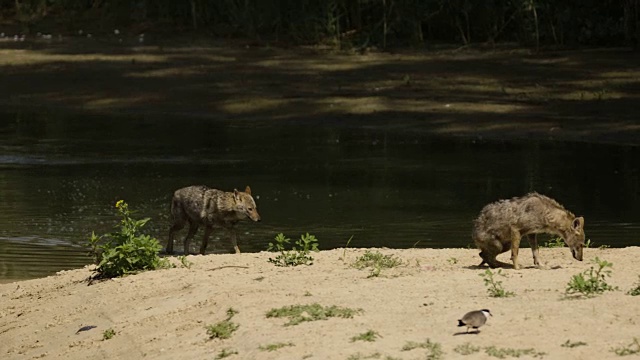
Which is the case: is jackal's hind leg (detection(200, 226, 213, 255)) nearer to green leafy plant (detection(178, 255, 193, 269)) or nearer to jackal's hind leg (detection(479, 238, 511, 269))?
green leafy plant (detection(178, 255, 193, 269))

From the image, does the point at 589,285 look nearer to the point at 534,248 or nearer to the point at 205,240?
the point at 534,248

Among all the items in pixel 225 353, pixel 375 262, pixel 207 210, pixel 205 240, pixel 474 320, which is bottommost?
pixel 205 240

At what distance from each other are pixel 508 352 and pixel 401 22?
29.7 metres

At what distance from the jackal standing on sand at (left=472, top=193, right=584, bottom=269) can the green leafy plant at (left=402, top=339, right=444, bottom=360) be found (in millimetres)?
2899

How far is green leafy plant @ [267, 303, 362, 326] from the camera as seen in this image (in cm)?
978

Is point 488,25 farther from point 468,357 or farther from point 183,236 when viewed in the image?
point 468,357

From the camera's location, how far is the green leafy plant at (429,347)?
8680mm

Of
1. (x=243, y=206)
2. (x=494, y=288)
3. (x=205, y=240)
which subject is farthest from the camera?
(x=243, y=206)

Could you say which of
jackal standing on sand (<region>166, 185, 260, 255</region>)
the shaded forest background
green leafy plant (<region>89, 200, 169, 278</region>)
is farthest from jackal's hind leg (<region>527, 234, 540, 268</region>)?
the shaded forest background

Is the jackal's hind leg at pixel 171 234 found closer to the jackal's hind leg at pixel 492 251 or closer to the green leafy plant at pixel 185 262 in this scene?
the green leafy plant at pixel 185 262

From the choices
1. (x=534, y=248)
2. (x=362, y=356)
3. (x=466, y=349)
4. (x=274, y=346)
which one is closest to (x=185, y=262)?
(x=534, y=248)

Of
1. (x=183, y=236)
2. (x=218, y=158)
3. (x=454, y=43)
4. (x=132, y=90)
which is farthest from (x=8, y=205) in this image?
(x=454, y=43)

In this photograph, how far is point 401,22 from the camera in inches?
1494

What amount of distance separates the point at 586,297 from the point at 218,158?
14.5 meters
